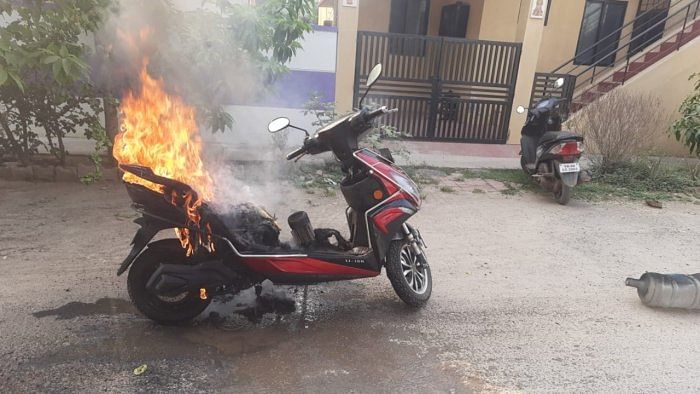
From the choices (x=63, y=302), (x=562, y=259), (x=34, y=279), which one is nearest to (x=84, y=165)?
(x=34, y=279)

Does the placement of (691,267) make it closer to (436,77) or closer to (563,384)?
(563,384)

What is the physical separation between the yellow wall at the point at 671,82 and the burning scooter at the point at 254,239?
7.92 metres

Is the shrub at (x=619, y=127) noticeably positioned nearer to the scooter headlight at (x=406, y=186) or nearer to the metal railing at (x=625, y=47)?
the metal railing at (x=625, y=47)

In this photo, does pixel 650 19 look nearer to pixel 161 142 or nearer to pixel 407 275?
pixel 407 275

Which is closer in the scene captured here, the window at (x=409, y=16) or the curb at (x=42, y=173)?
the curb at (x=42, y=173)

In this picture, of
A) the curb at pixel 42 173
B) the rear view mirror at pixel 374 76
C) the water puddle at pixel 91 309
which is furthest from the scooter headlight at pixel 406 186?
the curb at pixel 42 173

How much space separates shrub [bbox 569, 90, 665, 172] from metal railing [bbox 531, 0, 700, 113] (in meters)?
1.76

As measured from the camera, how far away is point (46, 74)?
475 cm

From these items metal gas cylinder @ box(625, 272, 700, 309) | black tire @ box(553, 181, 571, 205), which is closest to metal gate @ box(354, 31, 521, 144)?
black tire @ box(553, 181, 571, 205)

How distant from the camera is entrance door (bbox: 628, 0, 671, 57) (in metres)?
10.8

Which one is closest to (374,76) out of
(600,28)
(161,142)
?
(161,142)

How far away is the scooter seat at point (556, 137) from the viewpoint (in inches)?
239

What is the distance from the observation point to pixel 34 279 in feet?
11.3

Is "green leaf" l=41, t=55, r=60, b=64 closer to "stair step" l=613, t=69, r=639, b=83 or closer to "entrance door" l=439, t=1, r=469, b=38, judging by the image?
"entrance door" l=439, t=1, r=469, b=38
